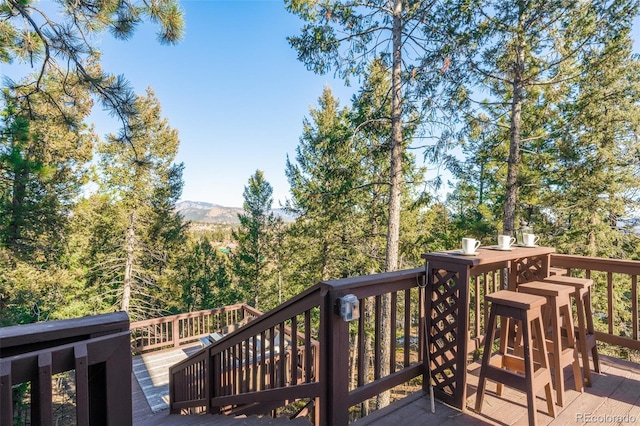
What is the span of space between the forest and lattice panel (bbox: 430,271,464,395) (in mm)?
3843

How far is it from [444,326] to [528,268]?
1.42 meters

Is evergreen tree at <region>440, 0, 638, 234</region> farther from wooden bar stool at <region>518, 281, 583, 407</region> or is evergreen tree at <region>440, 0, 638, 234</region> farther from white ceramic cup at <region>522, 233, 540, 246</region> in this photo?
wooden bar stool at <region>518, 281, 583, 407</region>

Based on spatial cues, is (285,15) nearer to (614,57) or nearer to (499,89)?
(499,89)

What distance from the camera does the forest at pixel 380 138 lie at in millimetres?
3725

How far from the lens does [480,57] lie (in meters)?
6.26

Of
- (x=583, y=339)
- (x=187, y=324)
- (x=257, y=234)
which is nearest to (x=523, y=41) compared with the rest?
(x=583, y=339)

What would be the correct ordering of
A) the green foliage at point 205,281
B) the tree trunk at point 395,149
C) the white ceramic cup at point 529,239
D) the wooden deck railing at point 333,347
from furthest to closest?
1. the green foliage at point 205,281
2. the tree trunk at point 395,149
3. the white ceramic cup at point 529,239
4. the wooden deck railing at point 333,347

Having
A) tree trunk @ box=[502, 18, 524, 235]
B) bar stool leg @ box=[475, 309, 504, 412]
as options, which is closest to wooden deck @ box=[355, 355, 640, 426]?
→ bar stool leg @ box=[475, 309, 504, 412]

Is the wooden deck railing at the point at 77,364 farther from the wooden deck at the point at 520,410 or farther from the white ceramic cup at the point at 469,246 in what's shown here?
the white ceramic cup at the point at 469,246

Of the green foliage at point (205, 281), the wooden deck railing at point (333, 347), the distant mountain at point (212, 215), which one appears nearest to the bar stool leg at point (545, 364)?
the wooden deck railing at point (333, 347)

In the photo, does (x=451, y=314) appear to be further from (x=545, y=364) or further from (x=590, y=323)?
(x=590, y=323)

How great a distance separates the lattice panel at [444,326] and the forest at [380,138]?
12.6 ft

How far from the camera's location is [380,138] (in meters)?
8.20

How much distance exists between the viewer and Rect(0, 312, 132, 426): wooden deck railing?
0.95m
